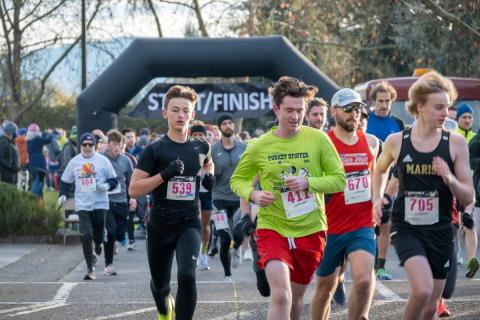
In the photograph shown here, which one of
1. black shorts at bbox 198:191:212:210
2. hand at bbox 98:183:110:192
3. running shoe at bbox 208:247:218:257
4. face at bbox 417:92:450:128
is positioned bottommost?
running shoe at bbox 208:247:218:257

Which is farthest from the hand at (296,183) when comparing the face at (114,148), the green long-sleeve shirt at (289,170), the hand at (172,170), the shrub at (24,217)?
the shrub at (24,217)

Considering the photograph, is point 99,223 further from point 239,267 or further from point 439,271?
point 439,271

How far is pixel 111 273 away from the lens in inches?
540

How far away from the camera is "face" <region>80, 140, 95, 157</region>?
13203 mm

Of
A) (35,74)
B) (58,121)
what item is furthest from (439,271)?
(58,121)

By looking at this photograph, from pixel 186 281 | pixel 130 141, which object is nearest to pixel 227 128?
pixel 186 281

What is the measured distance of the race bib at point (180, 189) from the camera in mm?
8234

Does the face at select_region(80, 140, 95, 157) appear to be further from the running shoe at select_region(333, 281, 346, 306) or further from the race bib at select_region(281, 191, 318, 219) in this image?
the race bib at select_region(281, 191, 318, 219)

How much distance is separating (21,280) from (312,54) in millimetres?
24415

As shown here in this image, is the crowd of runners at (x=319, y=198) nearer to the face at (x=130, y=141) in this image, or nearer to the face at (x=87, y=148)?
the face at (x=87, y=148)

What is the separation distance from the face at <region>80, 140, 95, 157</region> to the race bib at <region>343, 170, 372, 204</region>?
5.48 meters

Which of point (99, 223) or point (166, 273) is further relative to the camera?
point (99, 223)

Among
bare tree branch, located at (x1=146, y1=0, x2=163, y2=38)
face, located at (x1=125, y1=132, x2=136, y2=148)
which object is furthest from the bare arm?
bare tree branch, located at (x1=146, y1=0, x2=163, y2=38)

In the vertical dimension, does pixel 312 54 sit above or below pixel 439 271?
above
